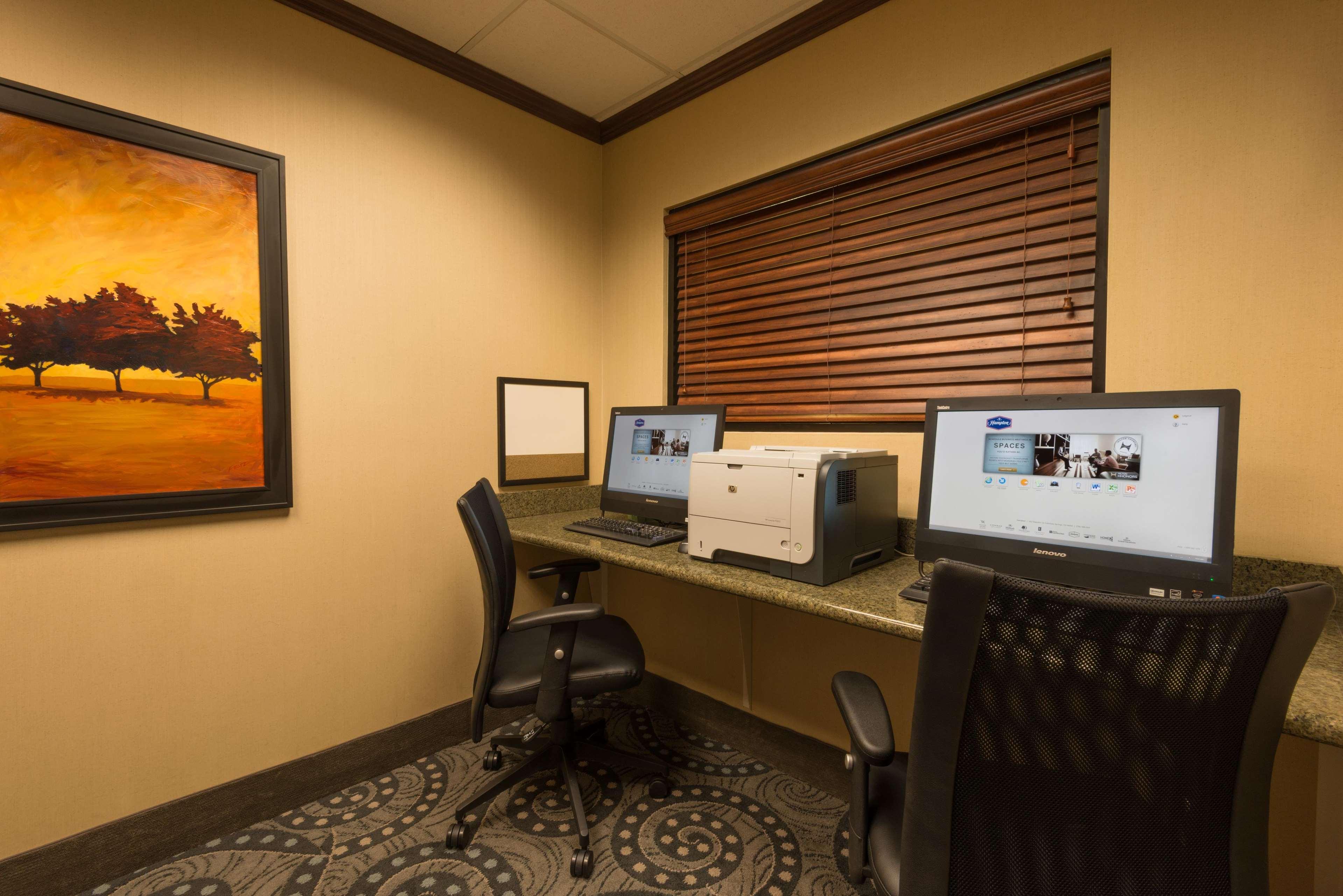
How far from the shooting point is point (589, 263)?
2787mm

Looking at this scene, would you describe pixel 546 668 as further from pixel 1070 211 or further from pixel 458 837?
pixel 1070 211

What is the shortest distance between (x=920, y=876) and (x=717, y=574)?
0.83m

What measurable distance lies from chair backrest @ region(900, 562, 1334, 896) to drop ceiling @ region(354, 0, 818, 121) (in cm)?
209

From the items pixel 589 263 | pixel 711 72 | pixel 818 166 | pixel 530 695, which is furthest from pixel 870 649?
pixel 711 72

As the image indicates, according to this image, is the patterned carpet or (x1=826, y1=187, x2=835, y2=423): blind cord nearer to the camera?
the patterned carpet

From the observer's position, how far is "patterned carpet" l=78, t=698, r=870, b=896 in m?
1.55

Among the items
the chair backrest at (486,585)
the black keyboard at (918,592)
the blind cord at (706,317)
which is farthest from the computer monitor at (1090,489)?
the chair backrest at (486,585)

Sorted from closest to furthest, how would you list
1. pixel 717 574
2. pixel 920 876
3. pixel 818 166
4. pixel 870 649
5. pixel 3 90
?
pixel 920 876
pixel 3 90
pixel 717 574
pixel 870 649
pixel 818 166

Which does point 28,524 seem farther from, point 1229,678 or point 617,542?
point 1229,678

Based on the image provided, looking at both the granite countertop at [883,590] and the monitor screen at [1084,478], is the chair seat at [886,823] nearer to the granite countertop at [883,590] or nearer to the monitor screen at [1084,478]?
the granite countertop at [883,590]

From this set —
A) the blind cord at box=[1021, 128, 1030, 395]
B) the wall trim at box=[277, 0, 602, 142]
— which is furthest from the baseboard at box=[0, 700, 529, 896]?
the wall trim at box=[277, 0, 602, 142]

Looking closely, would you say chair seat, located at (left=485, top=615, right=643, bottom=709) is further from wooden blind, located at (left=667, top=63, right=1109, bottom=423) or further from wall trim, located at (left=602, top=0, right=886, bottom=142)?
wall trim, located at (left=602, top=0, right=886, bottom=142)

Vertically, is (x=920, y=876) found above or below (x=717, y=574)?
below

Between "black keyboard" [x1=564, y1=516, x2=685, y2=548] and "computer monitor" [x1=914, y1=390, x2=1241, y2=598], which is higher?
"computer monitor" [x1=914, y1=390, x2=1241, y2=598]
